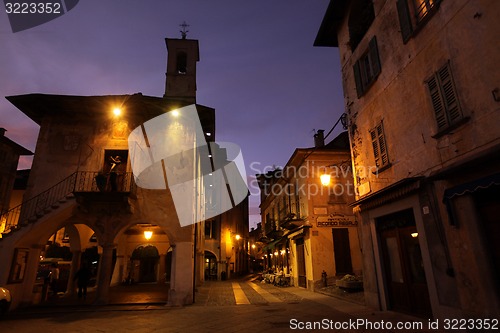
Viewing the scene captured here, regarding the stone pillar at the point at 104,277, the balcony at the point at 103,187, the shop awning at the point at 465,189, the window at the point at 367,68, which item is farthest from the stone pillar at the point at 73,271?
the shop awning at the point at 465,189

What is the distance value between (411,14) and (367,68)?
2743 mm

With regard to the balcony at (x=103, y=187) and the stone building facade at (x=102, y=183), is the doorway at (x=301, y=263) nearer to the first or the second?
the stone building facade at (x=102, y=183)

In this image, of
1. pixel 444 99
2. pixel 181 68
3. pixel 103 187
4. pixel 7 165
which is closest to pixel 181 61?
pixel 181 68

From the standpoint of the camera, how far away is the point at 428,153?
293 inches

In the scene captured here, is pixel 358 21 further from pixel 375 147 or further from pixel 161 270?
pixel 161 270

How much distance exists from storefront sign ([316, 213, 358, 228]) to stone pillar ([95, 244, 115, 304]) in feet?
37.3

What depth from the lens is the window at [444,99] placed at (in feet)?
21.5

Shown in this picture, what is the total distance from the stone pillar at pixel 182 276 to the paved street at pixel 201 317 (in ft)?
1.54

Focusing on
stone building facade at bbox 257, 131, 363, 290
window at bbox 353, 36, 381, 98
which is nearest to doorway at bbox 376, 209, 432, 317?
window at bbox 353, 36, 381, 98

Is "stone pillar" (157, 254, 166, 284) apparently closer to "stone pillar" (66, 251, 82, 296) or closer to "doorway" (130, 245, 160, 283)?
"doorway" (130, 245, 160, 283)

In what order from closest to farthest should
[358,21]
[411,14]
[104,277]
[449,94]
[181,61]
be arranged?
[449,94], [411,14], [358,21], [104,277], [181,61]

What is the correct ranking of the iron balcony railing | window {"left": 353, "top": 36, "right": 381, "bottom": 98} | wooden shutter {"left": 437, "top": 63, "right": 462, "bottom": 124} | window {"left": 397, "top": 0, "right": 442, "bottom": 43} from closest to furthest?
wooden shutter {"left": 437, "top": 63, "right": 462, "bottom": 124} < window {"left": 397, "top": 0, "right": 442, "bottom": 43} < window {"left": 353, "top": 36, "right": 381, "bottom": 98} < the iron balcony railing

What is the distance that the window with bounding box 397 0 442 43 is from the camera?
7640 millimetres

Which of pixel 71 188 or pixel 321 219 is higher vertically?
pixel 71 188
